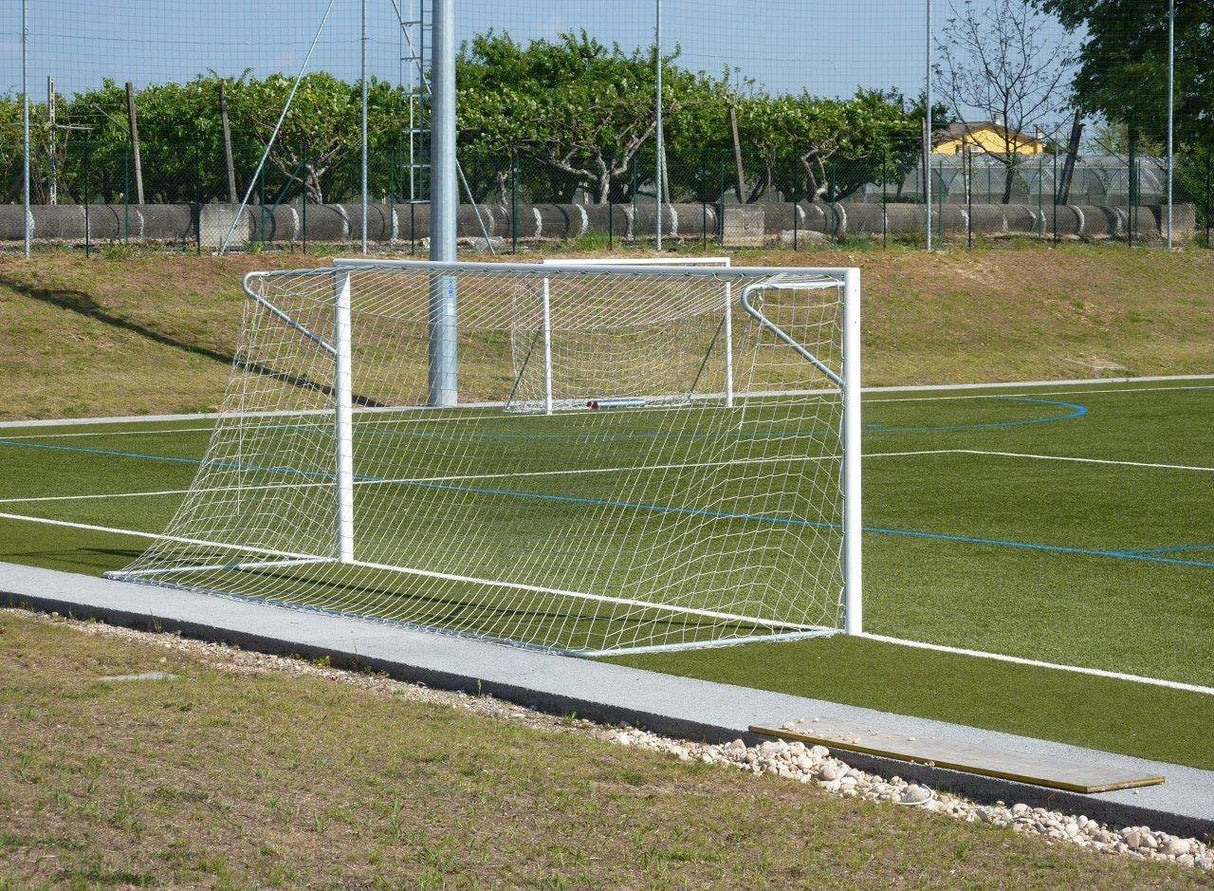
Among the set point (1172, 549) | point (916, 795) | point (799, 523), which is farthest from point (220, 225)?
point (916, 795)

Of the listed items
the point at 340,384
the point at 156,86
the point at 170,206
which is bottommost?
the point at 340,384

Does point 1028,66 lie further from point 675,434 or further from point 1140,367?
point 675,434

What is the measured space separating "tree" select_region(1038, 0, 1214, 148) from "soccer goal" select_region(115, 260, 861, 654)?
58.5 ft

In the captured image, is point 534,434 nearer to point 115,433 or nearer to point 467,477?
point 467,477

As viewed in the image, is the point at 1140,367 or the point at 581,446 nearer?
the point at 581,446

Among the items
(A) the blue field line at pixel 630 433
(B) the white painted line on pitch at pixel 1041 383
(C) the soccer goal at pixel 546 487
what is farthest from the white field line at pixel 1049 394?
(A) the blue field line at pixel 630 433

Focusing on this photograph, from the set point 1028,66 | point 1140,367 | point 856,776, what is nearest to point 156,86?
point 1028,66

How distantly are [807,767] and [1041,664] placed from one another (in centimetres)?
194

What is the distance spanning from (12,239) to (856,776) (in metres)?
23.5

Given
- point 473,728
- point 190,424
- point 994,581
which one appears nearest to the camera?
point 473,728

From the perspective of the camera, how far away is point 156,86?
4478 centimetres

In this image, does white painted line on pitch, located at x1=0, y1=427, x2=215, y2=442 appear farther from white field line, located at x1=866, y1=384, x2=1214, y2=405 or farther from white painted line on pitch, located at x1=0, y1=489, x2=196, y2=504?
white field line, located at x1=866, y1=384, x2=1214, y2=405

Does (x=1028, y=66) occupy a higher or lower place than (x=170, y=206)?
higher

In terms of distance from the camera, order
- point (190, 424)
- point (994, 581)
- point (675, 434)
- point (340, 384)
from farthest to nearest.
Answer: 1. point (190, 424)
2. point (675, 434)
3. point (340, 384)
4. point (994, 581)
